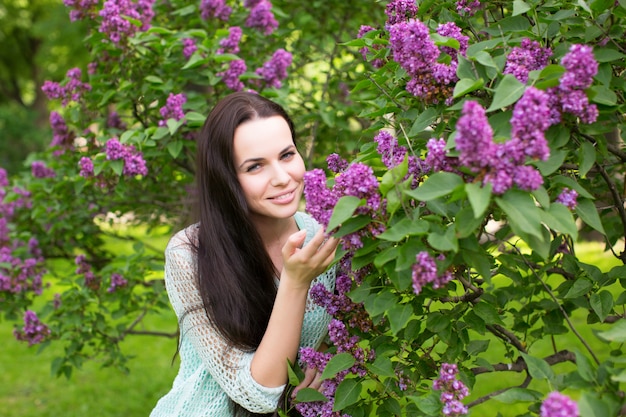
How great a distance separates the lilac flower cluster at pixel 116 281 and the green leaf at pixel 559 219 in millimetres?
2599

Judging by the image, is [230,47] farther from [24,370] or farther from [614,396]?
[24,370]

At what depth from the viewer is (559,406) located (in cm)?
118

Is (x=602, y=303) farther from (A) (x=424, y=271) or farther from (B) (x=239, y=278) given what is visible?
(B) (x=239, y=278)

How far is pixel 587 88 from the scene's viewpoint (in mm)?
1401

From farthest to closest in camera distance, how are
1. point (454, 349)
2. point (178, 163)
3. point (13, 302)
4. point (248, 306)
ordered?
point (13, 302) → point (178, 163) → point (248, 306) → point (454, 349)

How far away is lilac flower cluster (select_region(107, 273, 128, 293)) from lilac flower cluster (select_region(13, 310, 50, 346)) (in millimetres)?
480


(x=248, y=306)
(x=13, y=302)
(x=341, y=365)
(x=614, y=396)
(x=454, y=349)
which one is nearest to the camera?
(x=614, y=396)

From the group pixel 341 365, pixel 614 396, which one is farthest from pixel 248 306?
pixel 614 396

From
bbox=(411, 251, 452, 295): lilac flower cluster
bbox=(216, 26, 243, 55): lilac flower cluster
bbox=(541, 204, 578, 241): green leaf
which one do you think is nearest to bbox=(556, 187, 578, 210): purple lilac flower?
bbox=(541, 204, 578, 241): green leaf

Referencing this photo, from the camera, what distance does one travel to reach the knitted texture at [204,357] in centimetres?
223

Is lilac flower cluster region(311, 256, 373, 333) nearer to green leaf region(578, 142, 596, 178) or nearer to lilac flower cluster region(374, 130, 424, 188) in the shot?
lilac flower cluster region(374, 130, 424, 188)

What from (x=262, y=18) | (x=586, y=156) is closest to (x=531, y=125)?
(x=586, y=156)

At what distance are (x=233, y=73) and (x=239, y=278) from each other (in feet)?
3.85

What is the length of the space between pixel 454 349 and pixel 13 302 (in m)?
2.93
